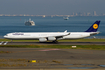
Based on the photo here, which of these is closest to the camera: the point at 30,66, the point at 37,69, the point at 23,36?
the point at 37,69

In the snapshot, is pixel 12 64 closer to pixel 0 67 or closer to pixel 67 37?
pixel 0 67

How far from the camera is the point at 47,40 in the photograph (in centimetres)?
6162

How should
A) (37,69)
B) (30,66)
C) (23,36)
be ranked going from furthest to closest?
(23,36) → (30,66) → (37,69)

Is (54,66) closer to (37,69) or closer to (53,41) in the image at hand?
(37,69)

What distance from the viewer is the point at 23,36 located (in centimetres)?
6150

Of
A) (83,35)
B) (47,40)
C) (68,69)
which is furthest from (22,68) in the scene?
(83,35)

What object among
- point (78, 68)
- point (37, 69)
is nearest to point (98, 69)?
point (78, 68)

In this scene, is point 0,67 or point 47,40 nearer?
Answer: point 0,67

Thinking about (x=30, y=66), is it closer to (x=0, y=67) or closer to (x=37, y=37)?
(x=0, y=67)

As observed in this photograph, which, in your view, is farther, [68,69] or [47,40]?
[47,40]

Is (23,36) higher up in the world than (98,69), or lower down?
higher up

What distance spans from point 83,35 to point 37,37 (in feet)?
54.3

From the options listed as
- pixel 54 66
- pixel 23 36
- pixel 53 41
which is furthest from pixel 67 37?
pixel 54 66

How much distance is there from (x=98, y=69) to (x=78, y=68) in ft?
9.37
